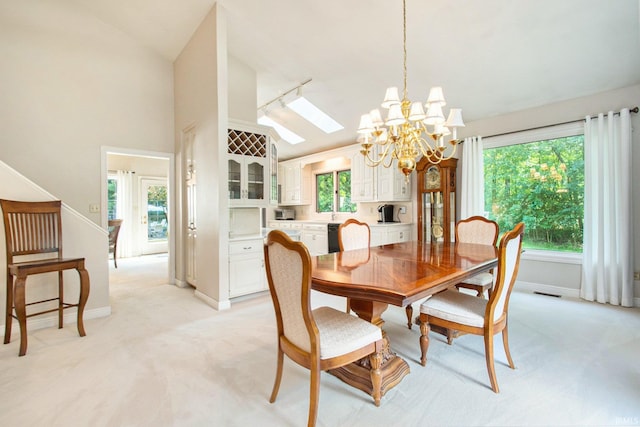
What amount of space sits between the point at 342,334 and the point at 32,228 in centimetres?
298

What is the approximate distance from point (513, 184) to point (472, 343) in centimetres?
273

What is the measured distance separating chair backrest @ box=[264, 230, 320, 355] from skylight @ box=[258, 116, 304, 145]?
5.14 m

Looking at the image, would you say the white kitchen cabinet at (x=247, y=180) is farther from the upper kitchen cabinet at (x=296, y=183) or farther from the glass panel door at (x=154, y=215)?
the glass panel door at (x=154, y=215)

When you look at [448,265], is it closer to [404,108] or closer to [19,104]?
[404,108]

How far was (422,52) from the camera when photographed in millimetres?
3426

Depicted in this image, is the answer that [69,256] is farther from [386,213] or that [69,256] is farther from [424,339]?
[386,213]

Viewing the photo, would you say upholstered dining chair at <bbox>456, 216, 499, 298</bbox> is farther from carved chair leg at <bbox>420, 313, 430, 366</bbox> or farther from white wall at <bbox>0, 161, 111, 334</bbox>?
white wall at <bbox>0, 161, 111, 334</bbox>

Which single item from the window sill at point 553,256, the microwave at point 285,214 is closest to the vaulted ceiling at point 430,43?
the window sill at point 553,256

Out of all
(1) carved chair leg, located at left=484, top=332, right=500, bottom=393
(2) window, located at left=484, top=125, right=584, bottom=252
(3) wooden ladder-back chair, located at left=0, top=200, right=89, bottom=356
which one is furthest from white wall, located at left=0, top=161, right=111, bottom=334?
(2) window, located at left=484, top=125, right=584, bottom=252

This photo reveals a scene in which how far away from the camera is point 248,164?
3896 millimetres

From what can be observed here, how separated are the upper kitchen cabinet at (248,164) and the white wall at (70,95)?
149cm

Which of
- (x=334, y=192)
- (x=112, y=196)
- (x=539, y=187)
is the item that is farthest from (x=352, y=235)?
(x=112, y=196)

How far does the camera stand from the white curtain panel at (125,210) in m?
6.79

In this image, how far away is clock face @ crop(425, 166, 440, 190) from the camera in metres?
4.56
